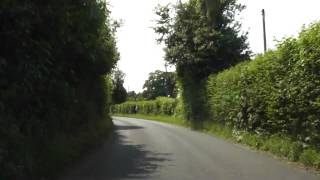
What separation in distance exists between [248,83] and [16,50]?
488 inches

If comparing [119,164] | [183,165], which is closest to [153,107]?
[119,164]

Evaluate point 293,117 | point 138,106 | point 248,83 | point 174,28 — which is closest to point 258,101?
point 248,83

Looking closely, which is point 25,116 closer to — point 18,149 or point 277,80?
point 18,149

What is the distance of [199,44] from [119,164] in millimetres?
24876

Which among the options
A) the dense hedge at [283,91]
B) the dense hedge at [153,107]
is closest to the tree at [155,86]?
the dense hedge at [153,107]

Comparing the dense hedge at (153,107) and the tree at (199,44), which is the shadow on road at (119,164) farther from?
the dense hedge at (153,107)

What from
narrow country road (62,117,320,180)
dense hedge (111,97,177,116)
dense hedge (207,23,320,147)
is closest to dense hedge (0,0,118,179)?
narrow country road (62,117,320,180)

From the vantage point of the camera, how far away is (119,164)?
16469 millimetres

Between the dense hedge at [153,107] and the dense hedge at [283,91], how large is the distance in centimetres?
3138

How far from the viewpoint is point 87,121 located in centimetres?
2448

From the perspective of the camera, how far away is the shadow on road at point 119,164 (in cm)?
1406

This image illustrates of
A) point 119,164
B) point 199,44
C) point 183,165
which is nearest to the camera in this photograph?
point 183,165

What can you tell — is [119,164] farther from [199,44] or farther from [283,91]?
[199,44]

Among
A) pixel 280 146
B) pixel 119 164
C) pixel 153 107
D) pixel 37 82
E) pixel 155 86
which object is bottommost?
pixel 119 164
